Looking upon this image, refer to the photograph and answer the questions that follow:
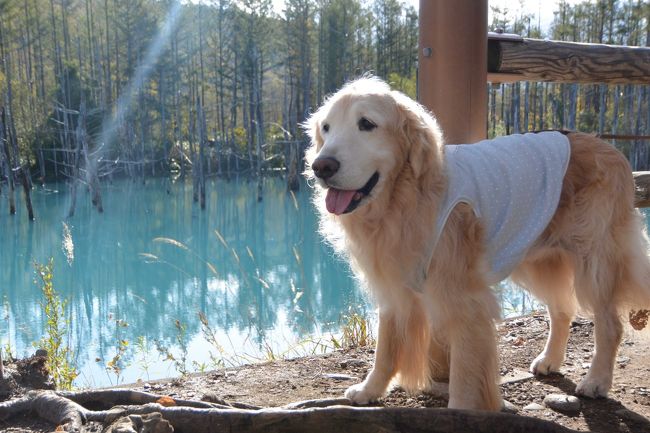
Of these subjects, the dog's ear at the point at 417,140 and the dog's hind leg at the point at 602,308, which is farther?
the dog's hind leg at the point at 602,308

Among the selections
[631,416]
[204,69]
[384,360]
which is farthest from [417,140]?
[204,69]

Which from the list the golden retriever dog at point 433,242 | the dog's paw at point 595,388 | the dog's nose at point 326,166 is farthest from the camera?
the dog's paw at point 595,388

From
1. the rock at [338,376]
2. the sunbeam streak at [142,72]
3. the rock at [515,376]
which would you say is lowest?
the rock at [338,376]

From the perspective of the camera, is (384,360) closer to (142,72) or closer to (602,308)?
(602,308)

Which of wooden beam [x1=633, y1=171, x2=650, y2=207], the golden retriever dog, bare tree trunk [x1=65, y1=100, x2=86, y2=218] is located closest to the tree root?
the golden retriever dog

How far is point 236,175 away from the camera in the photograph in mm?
39906

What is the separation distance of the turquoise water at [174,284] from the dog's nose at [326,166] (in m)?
2.20

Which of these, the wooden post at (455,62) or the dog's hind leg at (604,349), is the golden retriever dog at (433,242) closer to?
the dog's hind leg at (604,349)

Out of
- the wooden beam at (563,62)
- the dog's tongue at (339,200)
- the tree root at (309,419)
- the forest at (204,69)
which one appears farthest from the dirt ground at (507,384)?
the forest at (204,69)

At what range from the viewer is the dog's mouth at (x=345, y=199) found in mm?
2541

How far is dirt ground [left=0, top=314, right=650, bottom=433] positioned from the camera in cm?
273

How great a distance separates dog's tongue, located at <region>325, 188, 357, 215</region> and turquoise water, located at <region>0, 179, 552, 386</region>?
6.82 ft

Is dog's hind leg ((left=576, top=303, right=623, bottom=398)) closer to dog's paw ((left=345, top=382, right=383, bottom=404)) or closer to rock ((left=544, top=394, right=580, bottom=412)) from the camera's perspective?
rock ((left=544, top=394, right=580, bottom=412))

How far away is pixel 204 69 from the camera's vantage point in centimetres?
4003
